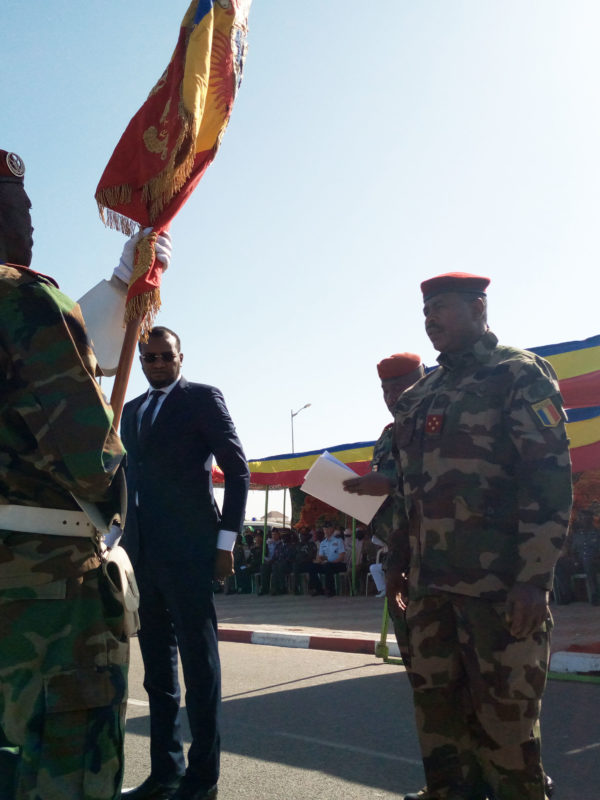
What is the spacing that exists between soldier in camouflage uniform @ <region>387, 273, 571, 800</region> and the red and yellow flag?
3.63 feet

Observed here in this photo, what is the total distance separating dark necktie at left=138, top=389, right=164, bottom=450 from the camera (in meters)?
3.49

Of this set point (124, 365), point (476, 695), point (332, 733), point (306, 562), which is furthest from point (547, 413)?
point (306, 562)

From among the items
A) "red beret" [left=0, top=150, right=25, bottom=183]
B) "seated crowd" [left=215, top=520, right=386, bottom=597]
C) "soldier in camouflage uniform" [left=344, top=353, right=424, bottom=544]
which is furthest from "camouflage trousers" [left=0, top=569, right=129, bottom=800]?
"seated crowd" [left=215, top=520, right=386, bottom=597]

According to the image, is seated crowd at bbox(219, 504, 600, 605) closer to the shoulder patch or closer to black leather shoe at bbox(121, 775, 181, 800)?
black leather shoe at bbox(121, 775, 181, 800)

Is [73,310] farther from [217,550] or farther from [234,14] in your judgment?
[234,14]

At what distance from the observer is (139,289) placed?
9.55 feet

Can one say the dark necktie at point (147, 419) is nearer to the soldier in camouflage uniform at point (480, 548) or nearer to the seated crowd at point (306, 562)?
the soldier in camouflage uniform at point (480, 548)

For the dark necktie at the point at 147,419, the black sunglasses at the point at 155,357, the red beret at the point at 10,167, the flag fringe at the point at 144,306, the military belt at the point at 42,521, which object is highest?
the red beret at the point at 10,167

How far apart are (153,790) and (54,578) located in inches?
69.7

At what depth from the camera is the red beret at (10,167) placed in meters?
2.16

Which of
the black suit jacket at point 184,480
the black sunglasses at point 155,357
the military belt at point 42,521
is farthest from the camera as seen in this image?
the black sunglasses at point 155,357

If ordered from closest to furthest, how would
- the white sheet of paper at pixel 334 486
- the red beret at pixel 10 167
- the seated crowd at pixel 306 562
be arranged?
the red beret at pixel 10 167 → the white sheet of paper at pixel 334 486 → the seated crowd at pixel 306 562

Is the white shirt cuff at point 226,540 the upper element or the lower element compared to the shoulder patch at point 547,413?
lower

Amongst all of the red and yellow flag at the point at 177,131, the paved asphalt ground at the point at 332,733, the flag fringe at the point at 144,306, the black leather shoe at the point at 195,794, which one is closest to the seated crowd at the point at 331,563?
the paved asphalt ground at the point at 332,733
